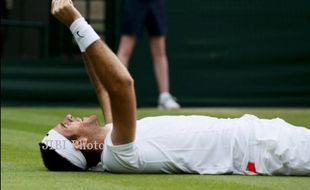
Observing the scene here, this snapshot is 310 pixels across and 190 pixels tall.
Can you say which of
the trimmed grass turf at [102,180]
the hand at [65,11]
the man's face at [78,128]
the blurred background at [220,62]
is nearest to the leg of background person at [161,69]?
the blurred background at [220,62]

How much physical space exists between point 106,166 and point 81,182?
0.42 m

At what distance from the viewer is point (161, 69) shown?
11.8 metres

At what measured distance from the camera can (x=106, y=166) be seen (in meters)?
5.73

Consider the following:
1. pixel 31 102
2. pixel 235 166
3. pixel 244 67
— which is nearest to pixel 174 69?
pixel 244 67

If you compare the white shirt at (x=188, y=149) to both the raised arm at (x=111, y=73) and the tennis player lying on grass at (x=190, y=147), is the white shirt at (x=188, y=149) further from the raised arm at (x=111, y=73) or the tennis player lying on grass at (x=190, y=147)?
the raised arm at (x=111, y=73)

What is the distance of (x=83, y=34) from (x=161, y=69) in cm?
655

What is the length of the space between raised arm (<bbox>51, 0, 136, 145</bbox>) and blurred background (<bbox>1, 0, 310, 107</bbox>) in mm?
7258

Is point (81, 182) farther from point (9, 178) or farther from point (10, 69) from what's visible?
point (10, 69)

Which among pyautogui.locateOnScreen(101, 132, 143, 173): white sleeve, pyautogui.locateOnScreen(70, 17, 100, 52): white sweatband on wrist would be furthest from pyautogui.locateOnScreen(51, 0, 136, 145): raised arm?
pyautogui.locateOnScreen(101, 132, 143, 173): white sleeve

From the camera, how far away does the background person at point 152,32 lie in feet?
38.9

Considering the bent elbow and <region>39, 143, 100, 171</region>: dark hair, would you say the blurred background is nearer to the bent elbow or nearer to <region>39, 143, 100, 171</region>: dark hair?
<region>39, 143, 100, 171</region>: dark hair

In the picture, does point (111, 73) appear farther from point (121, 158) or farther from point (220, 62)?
point (220, 62)

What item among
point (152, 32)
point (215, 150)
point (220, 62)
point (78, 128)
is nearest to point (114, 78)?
point (78, 128)

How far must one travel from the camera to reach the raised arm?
5.25 metres
